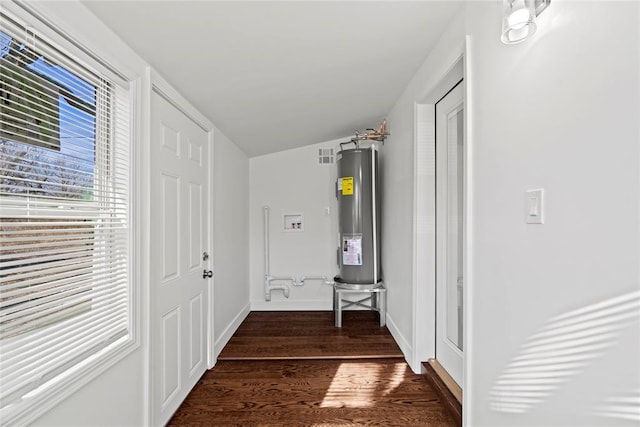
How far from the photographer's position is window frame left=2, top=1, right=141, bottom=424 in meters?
0.99

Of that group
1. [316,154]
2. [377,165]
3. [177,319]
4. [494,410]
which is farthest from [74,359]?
[316,154]

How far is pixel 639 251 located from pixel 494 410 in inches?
38.3

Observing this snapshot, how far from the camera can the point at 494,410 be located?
1345 mm

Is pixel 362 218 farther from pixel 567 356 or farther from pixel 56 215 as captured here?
pixel 56 215

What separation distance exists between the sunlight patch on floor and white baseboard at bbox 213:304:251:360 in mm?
1077

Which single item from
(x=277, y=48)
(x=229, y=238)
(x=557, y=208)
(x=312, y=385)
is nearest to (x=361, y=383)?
(x=312, y=385)

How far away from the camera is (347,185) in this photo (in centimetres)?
347

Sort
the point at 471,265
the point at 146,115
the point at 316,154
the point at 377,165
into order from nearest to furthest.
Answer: the point at 471,265 → the point at 146,115 → the point at 377,165 → the point at 316,154

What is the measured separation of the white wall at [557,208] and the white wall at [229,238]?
6.79ft

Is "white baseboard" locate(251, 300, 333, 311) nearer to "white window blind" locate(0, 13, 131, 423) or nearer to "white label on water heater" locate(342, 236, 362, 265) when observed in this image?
"white label on water heater" locate(342, 236, 362, 265)

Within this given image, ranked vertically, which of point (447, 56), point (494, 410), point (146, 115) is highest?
point (447, 56)

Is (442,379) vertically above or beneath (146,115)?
beneath

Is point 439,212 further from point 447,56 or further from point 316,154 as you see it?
point 316,154

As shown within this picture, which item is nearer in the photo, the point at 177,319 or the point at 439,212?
the point at 177,319
